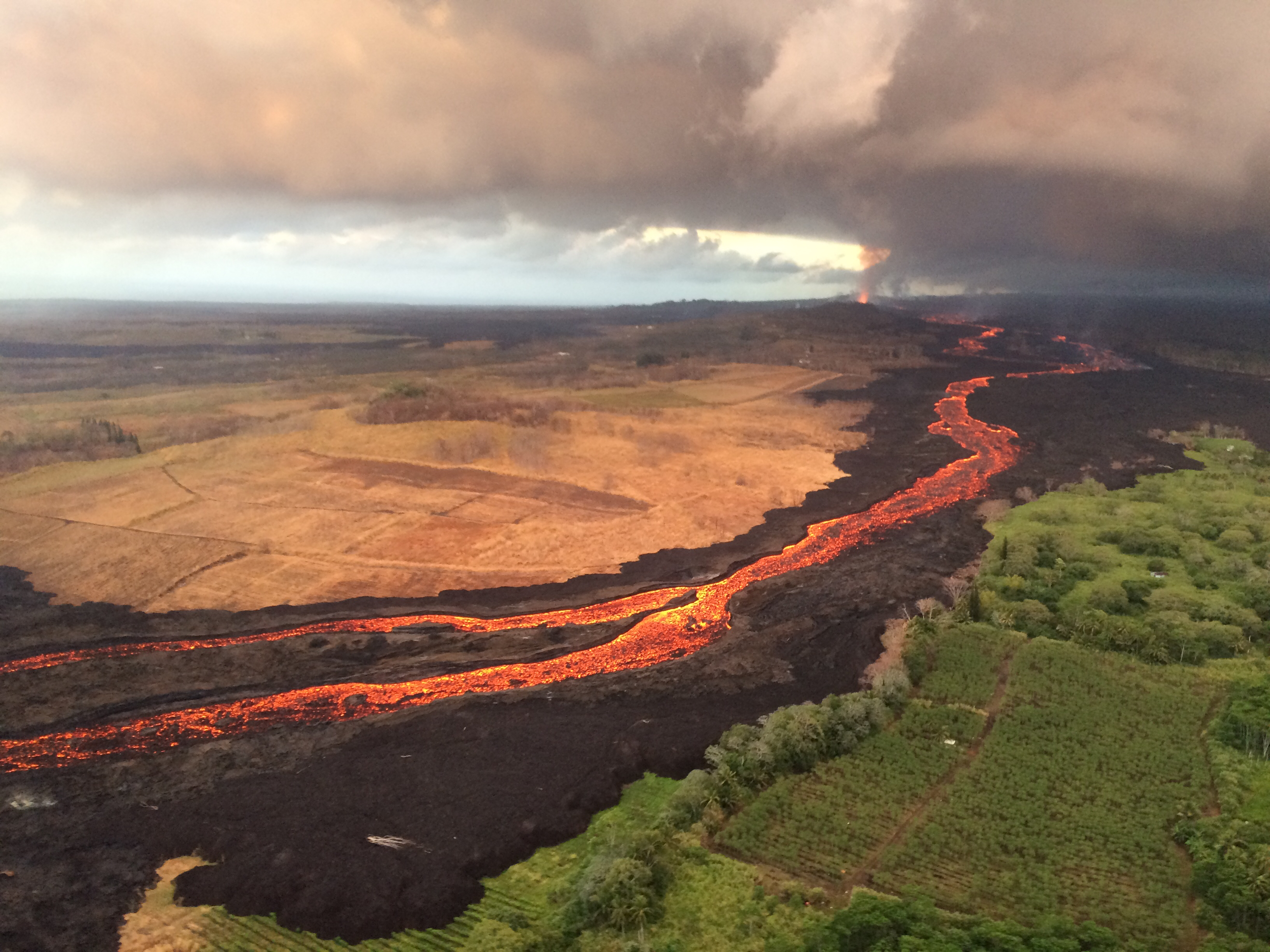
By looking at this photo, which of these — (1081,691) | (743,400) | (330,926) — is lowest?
(330,926)

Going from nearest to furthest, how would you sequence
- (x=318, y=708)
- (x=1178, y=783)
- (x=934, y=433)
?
1. (x=1178, y=783)
2. (x=318, y=708)
3. (x=934, y=433)

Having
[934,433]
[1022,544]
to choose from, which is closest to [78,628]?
[1022,544]

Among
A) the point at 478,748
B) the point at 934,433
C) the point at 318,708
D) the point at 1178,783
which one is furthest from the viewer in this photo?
the point at 934,433

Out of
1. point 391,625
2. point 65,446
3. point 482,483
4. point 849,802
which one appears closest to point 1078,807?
point 849,802

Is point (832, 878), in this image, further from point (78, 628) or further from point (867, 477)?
point (867, 477)

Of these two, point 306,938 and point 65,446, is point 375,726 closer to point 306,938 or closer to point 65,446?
point 306,938

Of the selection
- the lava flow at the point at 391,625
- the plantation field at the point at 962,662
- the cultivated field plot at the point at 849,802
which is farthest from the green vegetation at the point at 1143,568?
the lava flow at the point at 391,625

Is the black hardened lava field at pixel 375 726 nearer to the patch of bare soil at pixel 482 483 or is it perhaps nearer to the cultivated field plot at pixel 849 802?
the cultivated field plot at pixel 849 802

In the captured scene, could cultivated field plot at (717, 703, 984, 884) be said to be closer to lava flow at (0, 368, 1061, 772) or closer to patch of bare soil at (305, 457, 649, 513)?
lava flow at (0, 368, 1061, 772)
